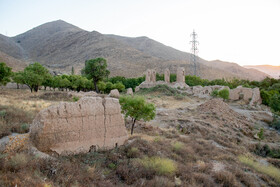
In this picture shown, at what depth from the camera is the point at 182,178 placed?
19.5ft

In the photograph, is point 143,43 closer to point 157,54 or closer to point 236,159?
point 157,54

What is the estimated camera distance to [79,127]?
23.3ft

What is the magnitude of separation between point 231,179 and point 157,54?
4673 inches

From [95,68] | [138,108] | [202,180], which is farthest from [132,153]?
[95,68]

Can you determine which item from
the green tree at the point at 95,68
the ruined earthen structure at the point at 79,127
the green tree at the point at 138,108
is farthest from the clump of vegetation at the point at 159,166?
the green tree at the point at 95,68

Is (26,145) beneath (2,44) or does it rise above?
beneath

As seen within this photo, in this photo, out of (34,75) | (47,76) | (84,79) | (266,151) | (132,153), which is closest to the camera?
(132,153)

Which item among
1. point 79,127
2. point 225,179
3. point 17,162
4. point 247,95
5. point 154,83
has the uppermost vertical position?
point 154,83

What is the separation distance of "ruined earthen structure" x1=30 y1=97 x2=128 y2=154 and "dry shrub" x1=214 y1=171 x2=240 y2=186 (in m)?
→ 4.07

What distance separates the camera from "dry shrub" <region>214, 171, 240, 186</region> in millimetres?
6000

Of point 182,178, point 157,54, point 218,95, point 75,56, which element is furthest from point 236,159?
point 157,54

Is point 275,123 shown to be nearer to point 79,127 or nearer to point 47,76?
point 79,127

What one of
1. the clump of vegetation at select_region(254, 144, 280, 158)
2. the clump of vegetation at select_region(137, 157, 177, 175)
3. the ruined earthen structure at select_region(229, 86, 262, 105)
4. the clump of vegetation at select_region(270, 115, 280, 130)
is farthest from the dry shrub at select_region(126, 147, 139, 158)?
the ruined earthen structure at select_region(229, 86, 262, 105)

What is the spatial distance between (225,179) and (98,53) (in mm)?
87984
